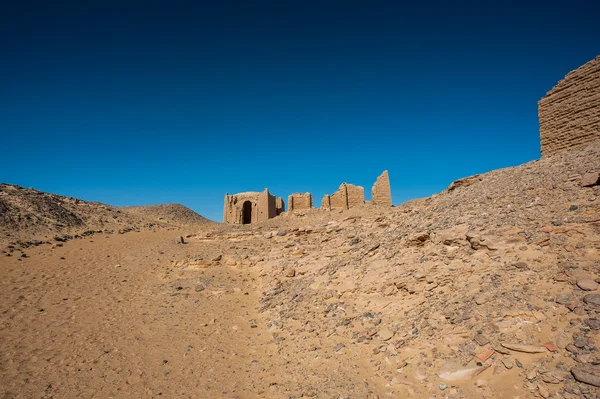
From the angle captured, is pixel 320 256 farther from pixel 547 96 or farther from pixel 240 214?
pixel 240 214

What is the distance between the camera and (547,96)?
12.1 meters

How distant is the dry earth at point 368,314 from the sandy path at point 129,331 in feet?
0.16

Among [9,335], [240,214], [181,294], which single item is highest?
[240,214]

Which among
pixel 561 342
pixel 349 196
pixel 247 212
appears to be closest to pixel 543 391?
pixel 561 342

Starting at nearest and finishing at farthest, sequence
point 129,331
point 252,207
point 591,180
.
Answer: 1. point 591,180
2. point 129,331
3. point 252,207

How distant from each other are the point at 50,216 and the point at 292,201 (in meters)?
17.1

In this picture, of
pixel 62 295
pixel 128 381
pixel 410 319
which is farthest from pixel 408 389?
pixel 62 295

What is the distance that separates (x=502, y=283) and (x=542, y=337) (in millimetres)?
1300

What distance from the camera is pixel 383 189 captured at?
21906 mm

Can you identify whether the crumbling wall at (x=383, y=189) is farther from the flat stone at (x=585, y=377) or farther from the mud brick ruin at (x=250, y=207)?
the flat stone at (x=585, y=377)

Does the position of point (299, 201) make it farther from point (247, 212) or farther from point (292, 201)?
point (247, 212)

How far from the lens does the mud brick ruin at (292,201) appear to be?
864 inches

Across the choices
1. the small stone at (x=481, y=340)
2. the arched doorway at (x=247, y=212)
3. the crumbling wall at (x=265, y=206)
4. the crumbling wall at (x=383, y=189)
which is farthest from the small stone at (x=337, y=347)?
the arched doorway at (x=247, y=212)

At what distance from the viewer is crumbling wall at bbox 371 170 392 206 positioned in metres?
21.8
